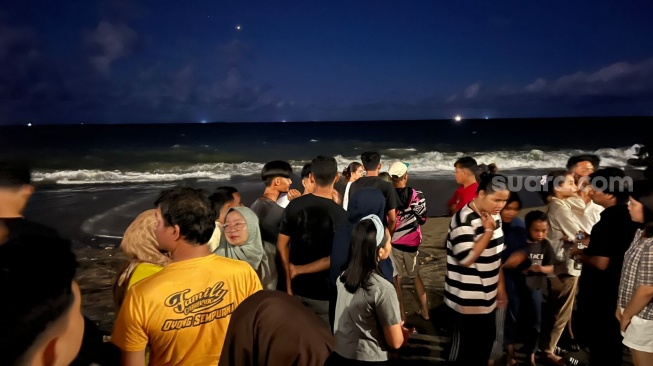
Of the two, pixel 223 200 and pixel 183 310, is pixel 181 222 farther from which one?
pixel 223 200

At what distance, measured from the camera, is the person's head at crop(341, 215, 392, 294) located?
2732 mm

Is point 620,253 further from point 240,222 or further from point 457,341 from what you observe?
point 240,222

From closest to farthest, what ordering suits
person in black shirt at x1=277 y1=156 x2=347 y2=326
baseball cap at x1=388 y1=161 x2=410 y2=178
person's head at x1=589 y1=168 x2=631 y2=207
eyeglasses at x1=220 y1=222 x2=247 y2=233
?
eyeglasses at x1=220 y1=222 x2=247 y2=233, person in black shirt at x1=277 y1=156 x2=347 y2=326, person's head at x1=589 y1=168 x2=631 y2=207, baseball cap at x1=388 y1=161 x2=410 y2=178

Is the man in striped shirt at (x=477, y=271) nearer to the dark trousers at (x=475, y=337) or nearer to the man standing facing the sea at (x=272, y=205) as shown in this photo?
the dark trousers at (x=475, y=337)

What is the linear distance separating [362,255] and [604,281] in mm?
2207

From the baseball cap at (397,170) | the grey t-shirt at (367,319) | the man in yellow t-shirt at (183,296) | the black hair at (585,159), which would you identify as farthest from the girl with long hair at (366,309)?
the black hair at (585,159)

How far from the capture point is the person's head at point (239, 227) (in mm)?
3463

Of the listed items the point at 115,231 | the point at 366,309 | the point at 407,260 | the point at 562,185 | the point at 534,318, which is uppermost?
the point at 562,185

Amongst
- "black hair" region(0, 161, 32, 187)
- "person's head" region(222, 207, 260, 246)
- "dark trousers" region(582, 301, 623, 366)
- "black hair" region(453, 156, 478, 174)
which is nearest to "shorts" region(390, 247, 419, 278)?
"black hair" region(453, 156, 478, 174)

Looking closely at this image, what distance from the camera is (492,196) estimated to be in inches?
127

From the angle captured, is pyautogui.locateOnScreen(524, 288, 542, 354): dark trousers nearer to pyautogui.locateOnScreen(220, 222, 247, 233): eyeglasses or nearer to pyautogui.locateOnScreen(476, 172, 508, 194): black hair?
pyautogui.locateOnScreen(476, 172, 508, 194): black hair

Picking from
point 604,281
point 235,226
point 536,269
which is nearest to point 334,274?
point 235,226

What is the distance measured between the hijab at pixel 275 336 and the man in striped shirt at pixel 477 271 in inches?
92.6

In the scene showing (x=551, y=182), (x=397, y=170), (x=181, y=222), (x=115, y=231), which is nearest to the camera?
(x=181, y=222)
